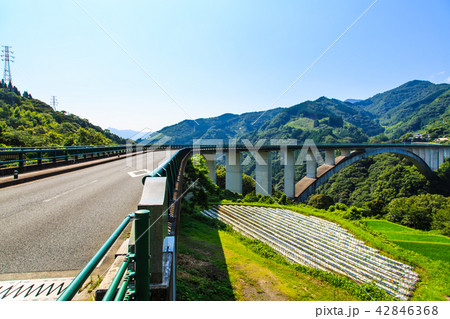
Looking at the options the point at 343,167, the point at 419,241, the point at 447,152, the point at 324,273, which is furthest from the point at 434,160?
the point at 324,273

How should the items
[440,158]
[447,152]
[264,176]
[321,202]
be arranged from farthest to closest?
[447,152], [440,158], [264,176], [321,202]

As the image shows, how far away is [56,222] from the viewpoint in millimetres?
6102

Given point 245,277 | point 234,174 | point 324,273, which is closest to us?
point 245,277

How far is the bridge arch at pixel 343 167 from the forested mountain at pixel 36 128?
4851 centimetres

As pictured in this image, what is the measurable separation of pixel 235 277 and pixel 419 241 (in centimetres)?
2591

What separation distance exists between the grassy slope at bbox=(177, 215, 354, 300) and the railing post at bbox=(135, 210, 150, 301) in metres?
6.00

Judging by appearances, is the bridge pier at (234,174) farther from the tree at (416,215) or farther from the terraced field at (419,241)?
the tree at (416,215)

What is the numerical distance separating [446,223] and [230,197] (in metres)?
30.9

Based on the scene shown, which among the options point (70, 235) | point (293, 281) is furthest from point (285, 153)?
point (70, 235)

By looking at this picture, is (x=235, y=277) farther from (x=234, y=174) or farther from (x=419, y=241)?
(x=234, y=174)

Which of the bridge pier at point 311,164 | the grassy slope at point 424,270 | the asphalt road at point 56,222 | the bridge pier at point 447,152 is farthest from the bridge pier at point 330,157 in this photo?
the asphalt road at point 56,222

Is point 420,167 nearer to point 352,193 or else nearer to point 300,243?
point 352,193

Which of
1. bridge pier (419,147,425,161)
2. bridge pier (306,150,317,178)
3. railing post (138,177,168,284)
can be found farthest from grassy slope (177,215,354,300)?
bridge pier (419,147,425,161)

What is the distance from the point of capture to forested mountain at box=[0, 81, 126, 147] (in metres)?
41.3
